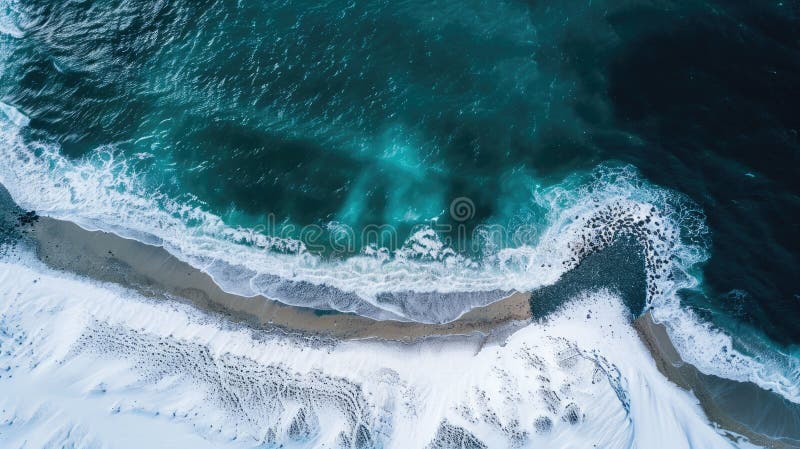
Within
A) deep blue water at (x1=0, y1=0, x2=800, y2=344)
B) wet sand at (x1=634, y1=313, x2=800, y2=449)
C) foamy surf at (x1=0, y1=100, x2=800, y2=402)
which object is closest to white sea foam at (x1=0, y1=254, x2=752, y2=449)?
wet sand at (x1=634, y1=313, x2=800, y2=449)

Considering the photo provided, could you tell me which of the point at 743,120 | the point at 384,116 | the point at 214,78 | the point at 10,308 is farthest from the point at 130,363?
the point at 743,120

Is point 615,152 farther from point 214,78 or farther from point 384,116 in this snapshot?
point 214,78

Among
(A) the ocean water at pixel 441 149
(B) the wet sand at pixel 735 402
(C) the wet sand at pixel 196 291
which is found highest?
(A) the ocean water at pixel 441 149

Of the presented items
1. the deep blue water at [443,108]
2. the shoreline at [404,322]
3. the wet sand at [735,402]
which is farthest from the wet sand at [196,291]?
the wet sand at [735,402]

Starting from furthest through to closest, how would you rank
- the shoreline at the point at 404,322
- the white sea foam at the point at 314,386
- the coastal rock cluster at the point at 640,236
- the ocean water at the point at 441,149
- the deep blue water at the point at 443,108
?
the deep blue water at the point at 443,108 < the coastal rock cluster at the point at 640,236 < the ocean water at the point at 441,149 < the shoreline at the point at 404,322 < the white sea foam at the point at 314,386

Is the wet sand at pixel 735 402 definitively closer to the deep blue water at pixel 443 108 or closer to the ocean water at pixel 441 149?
the ocean water at pixel 441 149

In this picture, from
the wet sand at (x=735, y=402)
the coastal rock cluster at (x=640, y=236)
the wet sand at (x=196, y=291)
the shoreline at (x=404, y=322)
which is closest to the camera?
the wet sand at (x=735, y=402)

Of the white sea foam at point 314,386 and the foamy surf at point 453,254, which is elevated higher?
the foamy surf at point 453,254
